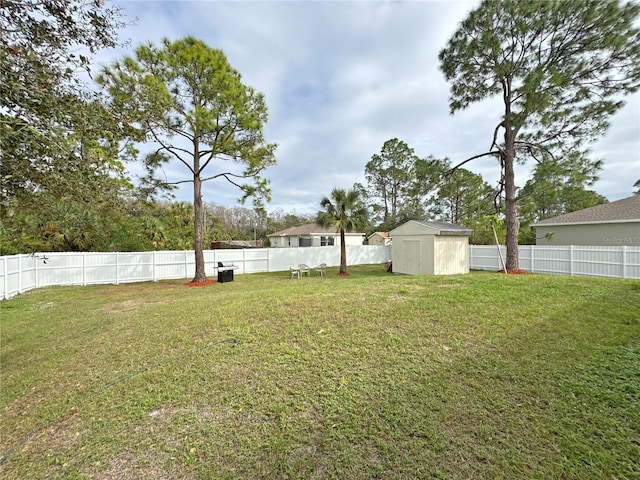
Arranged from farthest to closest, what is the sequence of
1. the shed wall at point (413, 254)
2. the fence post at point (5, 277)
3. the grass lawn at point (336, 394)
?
the shed wall at point (413, 254) < the fence post at point (5, 277) < the grass lawn at point (336, 394)

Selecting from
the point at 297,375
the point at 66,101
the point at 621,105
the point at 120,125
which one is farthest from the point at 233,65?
the point at 621,105

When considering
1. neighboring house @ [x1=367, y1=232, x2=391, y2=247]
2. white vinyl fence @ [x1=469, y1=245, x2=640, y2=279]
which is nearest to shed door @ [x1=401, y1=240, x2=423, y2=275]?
white vinyl fence @ [x1=469, y1=245, x2=640, y2=279]

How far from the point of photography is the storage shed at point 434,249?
12109mm

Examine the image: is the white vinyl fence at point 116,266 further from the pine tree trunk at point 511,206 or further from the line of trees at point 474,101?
the pine tree trunk at point 511,206

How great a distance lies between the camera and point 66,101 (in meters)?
2.68

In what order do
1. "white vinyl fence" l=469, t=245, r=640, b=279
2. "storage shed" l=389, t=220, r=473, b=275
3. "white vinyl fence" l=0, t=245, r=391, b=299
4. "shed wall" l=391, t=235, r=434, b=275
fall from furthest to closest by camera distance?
"shed wall" l=391, t=235, r=434, b=275
"storage shed" l=389, t=220, r=473, b=275
"white vinyl fence" l=469, t=245, r=640, b=279
"white vinyl fence" l=0, t=245, r=391, b=299

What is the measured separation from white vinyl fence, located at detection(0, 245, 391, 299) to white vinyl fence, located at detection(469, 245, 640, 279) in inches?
498

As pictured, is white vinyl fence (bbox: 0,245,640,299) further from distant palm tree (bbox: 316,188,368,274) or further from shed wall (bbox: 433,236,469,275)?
distant palm tree (bbox: 316,188,368,274)

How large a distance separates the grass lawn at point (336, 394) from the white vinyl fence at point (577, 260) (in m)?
8.01

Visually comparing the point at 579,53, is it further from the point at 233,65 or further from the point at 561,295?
the point at 233,65

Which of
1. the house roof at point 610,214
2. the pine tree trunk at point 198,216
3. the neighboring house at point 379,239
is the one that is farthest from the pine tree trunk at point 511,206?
the neighboring house at point 379,239

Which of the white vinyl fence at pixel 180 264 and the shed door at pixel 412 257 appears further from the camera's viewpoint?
the shed door at pixel 412 257

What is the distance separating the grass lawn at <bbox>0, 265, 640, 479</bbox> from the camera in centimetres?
213

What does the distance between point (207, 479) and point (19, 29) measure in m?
4.40
